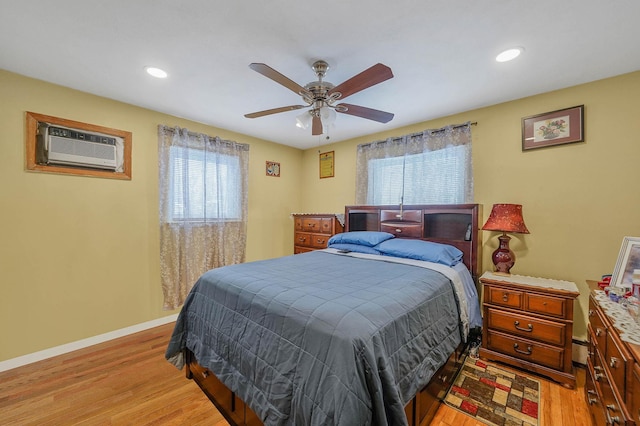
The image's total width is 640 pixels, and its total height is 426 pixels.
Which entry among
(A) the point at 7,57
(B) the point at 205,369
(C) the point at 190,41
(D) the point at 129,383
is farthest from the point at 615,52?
(A) the point at 7,57

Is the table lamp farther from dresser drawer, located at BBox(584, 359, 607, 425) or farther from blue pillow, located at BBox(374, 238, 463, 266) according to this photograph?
dresser drawer, located at BBox(584, 359, 607, 425)

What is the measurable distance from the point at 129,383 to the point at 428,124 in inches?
157

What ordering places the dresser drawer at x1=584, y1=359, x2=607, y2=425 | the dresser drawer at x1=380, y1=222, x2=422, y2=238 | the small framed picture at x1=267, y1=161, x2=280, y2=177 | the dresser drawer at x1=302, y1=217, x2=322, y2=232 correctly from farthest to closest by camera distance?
1. the small framed picture at x1=267, y1=161, x2=280, y2=177
2. the dresser drawer at x1=302, y1=217, x2=322, y2=232
3. the dresser drawer at x1=380, y1=222, x2=422, y2=238
4. the dresser drawer at x1=584, y1=359, x2=607, y2=425

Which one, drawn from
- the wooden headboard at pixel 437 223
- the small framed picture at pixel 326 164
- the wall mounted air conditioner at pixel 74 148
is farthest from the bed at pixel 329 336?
the small framed picture at pixel 326 164

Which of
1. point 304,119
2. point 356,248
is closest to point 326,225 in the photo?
point 356,248

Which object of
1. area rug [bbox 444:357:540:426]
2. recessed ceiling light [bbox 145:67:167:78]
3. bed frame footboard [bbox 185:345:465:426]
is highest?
recessed ceiling light [bbox 145:67:167:78]

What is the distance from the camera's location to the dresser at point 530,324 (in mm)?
1982

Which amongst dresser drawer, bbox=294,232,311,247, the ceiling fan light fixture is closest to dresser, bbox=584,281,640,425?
the ceiling fan light fixture

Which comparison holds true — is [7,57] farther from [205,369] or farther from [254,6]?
[205,369]

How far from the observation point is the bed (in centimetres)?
107

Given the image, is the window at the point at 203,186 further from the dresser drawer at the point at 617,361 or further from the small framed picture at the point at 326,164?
the dresser drawer at the point at 617,361

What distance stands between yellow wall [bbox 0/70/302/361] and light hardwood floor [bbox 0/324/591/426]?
40 centimetres

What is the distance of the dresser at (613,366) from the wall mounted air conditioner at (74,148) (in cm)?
401

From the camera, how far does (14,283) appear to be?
2.25m
